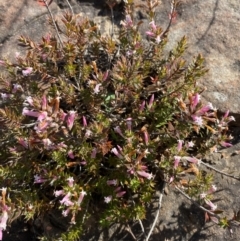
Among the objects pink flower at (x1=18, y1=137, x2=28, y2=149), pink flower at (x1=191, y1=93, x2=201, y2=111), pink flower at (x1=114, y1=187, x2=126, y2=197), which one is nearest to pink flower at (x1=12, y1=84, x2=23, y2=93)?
pink flower at (x1=18, y1=137, x2=28, y2=149)

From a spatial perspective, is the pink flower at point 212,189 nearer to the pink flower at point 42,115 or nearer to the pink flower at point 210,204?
the pink flower at point 210,204

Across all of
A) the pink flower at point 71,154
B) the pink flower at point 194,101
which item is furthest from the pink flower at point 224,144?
the pink flower at point 71,154

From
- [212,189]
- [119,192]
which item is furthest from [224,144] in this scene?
[119,192]

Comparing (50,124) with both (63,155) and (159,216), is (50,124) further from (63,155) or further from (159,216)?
(159,216)

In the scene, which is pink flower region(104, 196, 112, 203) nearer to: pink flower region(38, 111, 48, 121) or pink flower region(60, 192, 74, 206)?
pink flower region(60, 192, 74, 206)

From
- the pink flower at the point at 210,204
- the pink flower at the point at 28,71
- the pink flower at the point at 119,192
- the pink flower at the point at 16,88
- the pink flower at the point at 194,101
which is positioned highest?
the pink flower at the point at 194,101

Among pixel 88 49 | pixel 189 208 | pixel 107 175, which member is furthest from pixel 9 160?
pixel 189 208

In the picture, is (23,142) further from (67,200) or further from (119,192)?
(119,192)

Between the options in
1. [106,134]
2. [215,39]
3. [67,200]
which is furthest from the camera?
[215,39]
